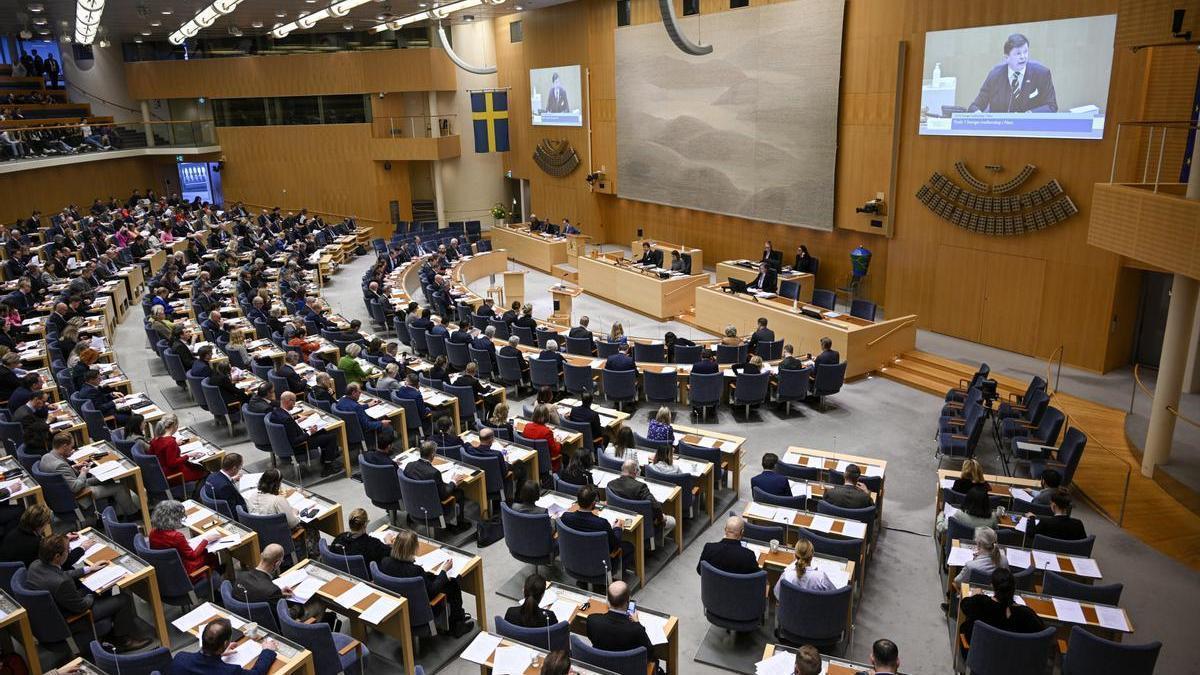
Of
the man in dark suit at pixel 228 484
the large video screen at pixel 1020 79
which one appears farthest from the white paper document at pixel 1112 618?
the large video screen at pixel 1020 79

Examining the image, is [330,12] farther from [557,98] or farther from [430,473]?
[430,473]

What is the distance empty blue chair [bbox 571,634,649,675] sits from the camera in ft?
17.8

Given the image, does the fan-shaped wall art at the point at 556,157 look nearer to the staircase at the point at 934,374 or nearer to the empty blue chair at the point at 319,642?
the staircase at the point at 934,374

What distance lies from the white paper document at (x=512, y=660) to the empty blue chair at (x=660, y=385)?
7.20m

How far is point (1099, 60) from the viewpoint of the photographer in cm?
1261

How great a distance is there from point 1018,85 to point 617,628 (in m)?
12.4

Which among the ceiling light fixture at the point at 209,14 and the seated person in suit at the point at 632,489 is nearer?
the seated person in suit at the point at 632,489

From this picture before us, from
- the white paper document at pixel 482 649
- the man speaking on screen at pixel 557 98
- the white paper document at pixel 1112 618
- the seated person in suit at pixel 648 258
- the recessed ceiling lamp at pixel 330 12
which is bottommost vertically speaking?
A: the white paper document at pixel 1112 618

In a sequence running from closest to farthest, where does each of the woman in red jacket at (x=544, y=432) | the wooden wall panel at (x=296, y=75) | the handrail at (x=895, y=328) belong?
the woman in red jacket at (x=544, y=432)
the handrail at (x=895, y=328)
the wooden wall panel at (x=296, y=75)

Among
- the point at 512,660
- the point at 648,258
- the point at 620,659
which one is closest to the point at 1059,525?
the point at 620,659

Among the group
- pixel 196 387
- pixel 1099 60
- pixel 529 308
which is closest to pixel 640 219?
pixel 529 308

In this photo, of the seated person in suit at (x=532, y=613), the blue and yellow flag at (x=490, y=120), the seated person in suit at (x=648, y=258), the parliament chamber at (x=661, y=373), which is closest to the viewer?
the seated person in suit at (x=532, y=613)

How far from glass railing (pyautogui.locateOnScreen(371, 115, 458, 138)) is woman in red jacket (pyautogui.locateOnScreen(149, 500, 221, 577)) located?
Result: 78.7 feet

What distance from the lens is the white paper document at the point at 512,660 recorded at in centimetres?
547
